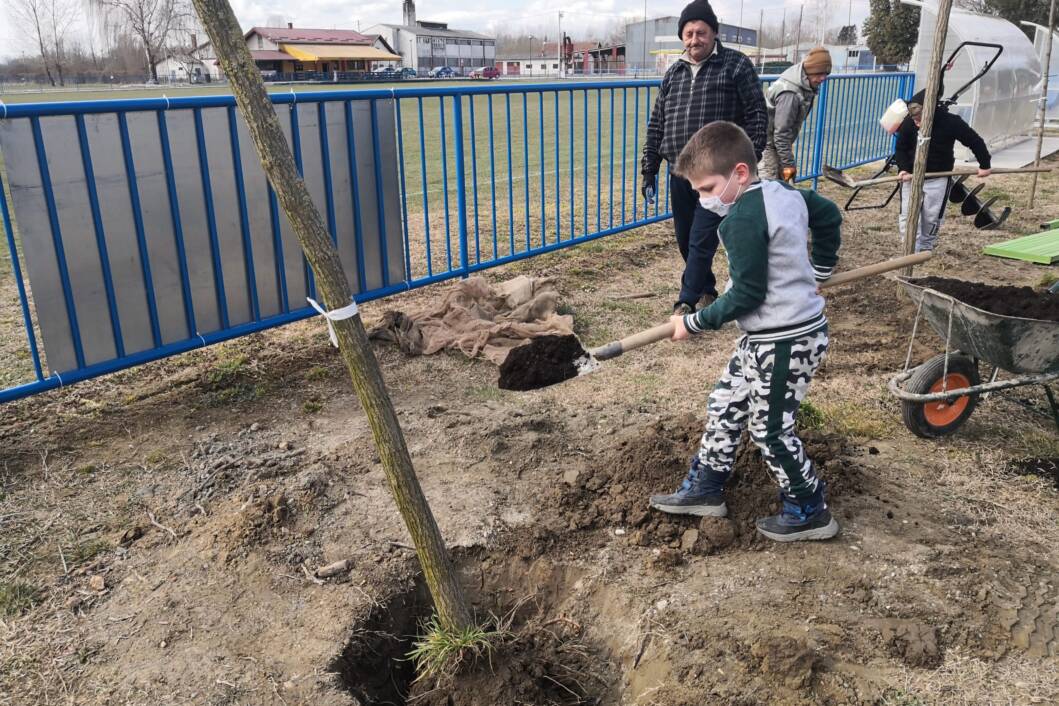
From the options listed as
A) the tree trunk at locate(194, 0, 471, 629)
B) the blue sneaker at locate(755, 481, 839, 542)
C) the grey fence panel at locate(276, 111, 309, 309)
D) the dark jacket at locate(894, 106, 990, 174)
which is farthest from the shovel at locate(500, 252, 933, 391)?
the dark jacket at locate(894, 106, 990, 174)

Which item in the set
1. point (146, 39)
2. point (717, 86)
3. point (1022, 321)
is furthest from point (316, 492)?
point (146, 39)

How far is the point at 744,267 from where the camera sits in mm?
2691

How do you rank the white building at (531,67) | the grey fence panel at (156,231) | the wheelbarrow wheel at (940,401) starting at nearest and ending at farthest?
the wheelbarrow wheel at (940,401) → the grey fence panel at (156,231) → the white building at (531,67)

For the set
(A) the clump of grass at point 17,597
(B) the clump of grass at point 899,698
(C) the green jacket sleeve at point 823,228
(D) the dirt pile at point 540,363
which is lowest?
(B) the clump of grass at point 899,698

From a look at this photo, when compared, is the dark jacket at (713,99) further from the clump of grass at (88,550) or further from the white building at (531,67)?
the white building at (531,67)

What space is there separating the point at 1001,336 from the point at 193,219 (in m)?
4.03

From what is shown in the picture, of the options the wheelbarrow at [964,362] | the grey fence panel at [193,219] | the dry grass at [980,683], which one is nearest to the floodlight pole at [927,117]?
the wheelbarrow at [964,362]

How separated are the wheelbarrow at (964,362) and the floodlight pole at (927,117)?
6.41ft

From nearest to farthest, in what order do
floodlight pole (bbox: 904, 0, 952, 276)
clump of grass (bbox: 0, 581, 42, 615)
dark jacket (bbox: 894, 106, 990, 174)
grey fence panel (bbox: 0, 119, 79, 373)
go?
clump of grass (bbox: 0, 581, 42, 615) < grey fence panel (bbox: 0, 119, 79, 373) < floodlight pole (bbox: 904, 0, 952, 276) < dark jacket (bbox: 894, 106, 990, 174)

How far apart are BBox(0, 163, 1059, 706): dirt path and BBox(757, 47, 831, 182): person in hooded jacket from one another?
280 centimetres

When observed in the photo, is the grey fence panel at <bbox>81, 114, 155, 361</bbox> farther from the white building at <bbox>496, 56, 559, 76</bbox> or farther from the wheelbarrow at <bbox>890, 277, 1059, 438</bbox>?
the white building at <bbox>496, 56, 559, 76</bbox>

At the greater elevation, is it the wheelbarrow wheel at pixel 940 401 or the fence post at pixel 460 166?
the fence post at pixel 460 166

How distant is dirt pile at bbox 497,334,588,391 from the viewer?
13.0ft

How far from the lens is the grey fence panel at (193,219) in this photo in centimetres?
416
